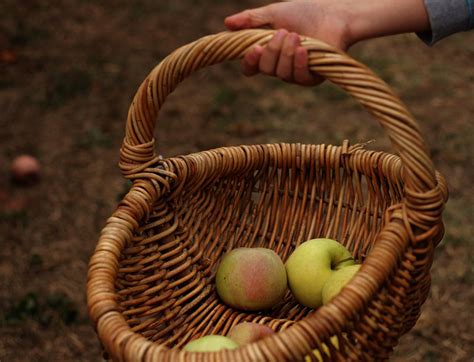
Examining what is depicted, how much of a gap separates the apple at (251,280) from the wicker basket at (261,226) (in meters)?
0.03

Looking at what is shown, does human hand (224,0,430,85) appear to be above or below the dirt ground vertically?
above

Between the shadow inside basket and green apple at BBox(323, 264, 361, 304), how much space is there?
0.31ft

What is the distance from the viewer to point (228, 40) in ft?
3.40

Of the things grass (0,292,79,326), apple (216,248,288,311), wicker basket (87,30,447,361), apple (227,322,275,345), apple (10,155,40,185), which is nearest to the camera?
wicker basket (87,30,447,361)

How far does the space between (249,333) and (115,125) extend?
5.79 feet

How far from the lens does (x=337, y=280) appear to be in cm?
115

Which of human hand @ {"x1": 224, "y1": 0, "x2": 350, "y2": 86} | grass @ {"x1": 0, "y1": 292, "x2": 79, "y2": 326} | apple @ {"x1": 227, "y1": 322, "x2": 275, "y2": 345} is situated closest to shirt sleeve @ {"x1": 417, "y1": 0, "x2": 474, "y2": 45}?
human hand @ {"x1": 224, "y1": 0, "x2": 350, "y2": 86}

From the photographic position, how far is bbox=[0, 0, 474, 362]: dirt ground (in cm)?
183

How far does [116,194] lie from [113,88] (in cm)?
78

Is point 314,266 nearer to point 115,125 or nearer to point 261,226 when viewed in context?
point 261,226

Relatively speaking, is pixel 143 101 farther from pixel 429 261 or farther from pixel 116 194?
pixel 116 194

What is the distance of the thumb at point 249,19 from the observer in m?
1.10

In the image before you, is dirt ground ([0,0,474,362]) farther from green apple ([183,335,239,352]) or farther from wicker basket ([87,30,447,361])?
green apple ([183,335,239,352])

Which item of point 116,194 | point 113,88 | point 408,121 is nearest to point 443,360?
point 408,121
